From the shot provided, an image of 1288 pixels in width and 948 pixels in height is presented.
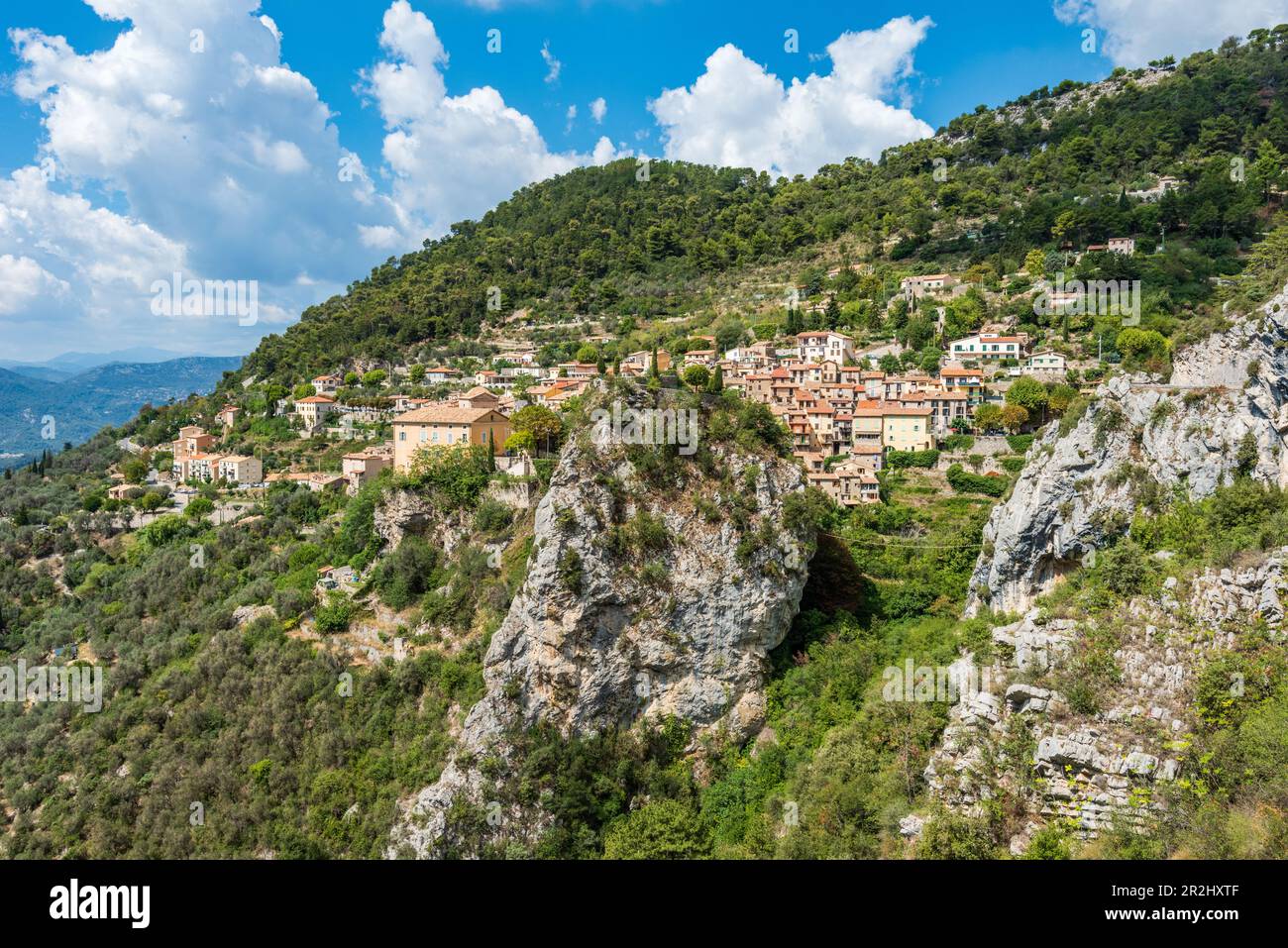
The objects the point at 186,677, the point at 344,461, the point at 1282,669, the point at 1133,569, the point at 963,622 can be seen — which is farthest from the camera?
the point at 344,461

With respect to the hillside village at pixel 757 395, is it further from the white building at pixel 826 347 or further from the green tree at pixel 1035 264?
the green tree at pixel 1035 264

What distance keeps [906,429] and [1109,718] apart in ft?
89.0

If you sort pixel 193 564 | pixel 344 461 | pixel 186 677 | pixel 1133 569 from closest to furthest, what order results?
pixel 1133 569, pixel 186 677, pixel 193 564, pixel 344 461

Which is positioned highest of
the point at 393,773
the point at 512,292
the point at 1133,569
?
the point at 512,292

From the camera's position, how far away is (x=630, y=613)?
24.0 m

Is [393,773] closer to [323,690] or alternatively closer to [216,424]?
[323,690]

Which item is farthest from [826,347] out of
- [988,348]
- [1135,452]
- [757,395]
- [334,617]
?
[334,617]

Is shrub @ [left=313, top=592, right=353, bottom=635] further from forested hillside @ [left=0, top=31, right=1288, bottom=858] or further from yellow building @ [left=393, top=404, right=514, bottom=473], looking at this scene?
yellow building @ [left=393, top=404, right=514, bottom=473]

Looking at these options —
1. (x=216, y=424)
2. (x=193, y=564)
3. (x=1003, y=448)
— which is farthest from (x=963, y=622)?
(x=216, y=424)

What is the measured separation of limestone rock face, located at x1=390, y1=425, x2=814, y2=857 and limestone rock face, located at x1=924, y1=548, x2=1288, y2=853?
774 centimetres

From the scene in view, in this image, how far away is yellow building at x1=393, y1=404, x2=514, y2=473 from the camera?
3588 centimetres

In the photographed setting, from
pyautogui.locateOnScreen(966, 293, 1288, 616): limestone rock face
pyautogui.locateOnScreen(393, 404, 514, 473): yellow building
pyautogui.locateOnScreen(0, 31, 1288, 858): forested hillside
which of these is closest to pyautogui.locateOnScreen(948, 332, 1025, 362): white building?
pyautogui.locateOnScreen(0, 31, 1288, 858): forested hillside

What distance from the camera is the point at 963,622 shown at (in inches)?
989
